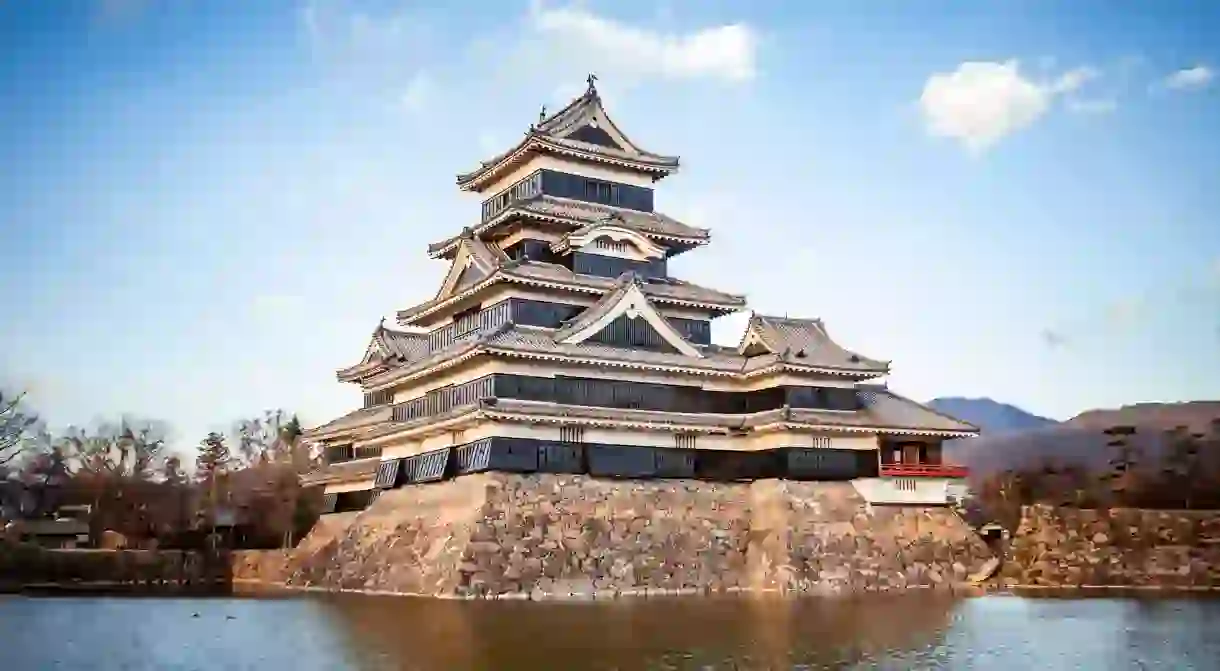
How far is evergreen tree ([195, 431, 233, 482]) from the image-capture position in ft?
201

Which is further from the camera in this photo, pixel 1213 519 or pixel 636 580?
pixel 1213 519

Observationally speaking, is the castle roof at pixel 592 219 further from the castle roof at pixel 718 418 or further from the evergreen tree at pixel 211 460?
the evergreen tree at pixel 211 460

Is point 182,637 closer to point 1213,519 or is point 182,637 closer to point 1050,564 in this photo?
point 1050,564

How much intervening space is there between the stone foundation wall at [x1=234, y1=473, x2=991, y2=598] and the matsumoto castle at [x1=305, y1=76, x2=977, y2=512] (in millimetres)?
790

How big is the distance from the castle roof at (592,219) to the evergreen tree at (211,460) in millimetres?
26065

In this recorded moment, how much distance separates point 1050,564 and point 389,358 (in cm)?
2531

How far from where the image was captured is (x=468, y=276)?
129 ft

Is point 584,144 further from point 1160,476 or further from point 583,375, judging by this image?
point 1160,476

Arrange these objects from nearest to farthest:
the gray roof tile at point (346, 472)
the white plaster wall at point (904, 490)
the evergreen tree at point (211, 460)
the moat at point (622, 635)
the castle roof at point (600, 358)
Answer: the moat at point (622, 635) < the castle roof at point (600, 358) < the white plaster wall at point (904, 490) < the gray roof tile at point (346, 472) < the evergreen tree at point (211, 460)

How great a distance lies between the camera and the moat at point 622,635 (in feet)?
56.4

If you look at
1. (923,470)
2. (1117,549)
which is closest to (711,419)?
(923,470)

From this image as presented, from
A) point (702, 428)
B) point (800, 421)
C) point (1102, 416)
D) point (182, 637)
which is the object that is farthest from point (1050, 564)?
point (1102, 416)

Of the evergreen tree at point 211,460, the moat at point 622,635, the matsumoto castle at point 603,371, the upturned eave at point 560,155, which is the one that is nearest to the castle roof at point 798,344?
the matsumoto castle at point 603,371

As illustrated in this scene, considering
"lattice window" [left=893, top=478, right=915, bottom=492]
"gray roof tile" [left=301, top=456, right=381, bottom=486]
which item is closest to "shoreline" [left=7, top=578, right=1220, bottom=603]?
"lattice window" [left=893, top=478, right=915, bottom=492]
